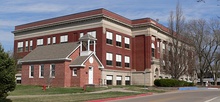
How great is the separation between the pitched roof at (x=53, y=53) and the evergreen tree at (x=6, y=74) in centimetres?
2264

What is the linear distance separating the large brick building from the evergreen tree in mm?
22150

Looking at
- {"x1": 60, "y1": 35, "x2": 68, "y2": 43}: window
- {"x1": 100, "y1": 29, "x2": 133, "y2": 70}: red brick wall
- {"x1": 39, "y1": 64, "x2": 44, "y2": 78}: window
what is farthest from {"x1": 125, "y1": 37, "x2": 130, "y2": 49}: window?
{"x1": 39, "y1": 64, "x2": 44, "y2": 78}: window

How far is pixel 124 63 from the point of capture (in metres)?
53.8

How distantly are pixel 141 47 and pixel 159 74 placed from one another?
6.71 metres

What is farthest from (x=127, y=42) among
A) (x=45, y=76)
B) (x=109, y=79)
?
(x=45, y=76)

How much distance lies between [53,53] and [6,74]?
88.0ft

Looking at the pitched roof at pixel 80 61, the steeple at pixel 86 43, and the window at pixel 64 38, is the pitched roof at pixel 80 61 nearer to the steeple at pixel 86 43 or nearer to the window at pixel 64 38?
the steeple at pixel 86 43

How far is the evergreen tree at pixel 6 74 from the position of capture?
54.5 feet

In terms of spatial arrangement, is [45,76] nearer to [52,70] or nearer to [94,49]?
[52,70]

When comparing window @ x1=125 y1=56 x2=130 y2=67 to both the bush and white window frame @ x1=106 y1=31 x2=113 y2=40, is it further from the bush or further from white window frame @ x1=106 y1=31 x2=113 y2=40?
the bush

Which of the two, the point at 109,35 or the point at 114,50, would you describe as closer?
the point at 109,35

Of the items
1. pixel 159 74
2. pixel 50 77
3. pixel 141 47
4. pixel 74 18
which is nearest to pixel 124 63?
pixel 141 47

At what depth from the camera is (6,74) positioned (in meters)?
16.7

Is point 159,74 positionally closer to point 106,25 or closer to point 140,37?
point 140,37
